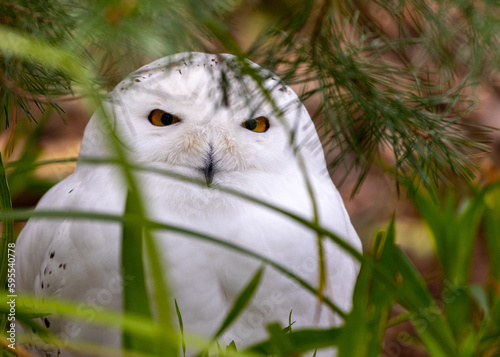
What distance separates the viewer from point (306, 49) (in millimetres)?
762

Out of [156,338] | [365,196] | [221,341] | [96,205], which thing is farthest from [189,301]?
[365,196]

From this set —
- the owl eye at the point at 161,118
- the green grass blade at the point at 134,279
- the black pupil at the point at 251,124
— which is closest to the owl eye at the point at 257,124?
the black pupil at the point at 251,124

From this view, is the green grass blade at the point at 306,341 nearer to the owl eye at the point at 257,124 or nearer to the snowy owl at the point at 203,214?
the snowy owl at the point at 203,214

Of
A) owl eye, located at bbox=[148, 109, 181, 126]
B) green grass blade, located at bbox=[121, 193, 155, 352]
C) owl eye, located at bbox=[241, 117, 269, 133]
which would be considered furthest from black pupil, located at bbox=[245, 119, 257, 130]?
green grass blade, located at bbox=[121, 193, 155, 352]

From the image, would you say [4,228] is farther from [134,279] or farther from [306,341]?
[306,341]

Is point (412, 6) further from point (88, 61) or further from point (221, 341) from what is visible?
point (221, 341)

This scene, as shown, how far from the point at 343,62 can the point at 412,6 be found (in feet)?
0.35

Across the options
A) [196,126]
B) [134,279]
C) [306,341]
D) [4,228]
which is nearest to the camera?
[134,279]

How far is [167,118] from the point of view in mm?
999

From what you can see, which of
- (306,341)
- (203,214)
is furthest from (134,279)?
(203,214)

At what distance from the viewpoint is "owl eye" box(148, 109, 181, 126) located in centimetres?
99

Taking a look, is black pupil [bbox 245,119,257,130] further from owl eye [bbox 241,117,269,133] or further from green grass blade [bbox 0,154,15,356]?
green grass blade [bbox 0,154,15,356]

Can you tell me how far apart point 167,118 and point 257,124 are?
16cm

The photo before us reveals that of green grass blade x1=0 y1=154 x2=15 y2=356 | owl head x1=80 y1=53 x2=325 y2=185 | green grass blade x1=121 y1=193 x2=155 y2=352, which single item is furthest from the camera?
owl head x1=80 y1=53 x2=325 y2=185
